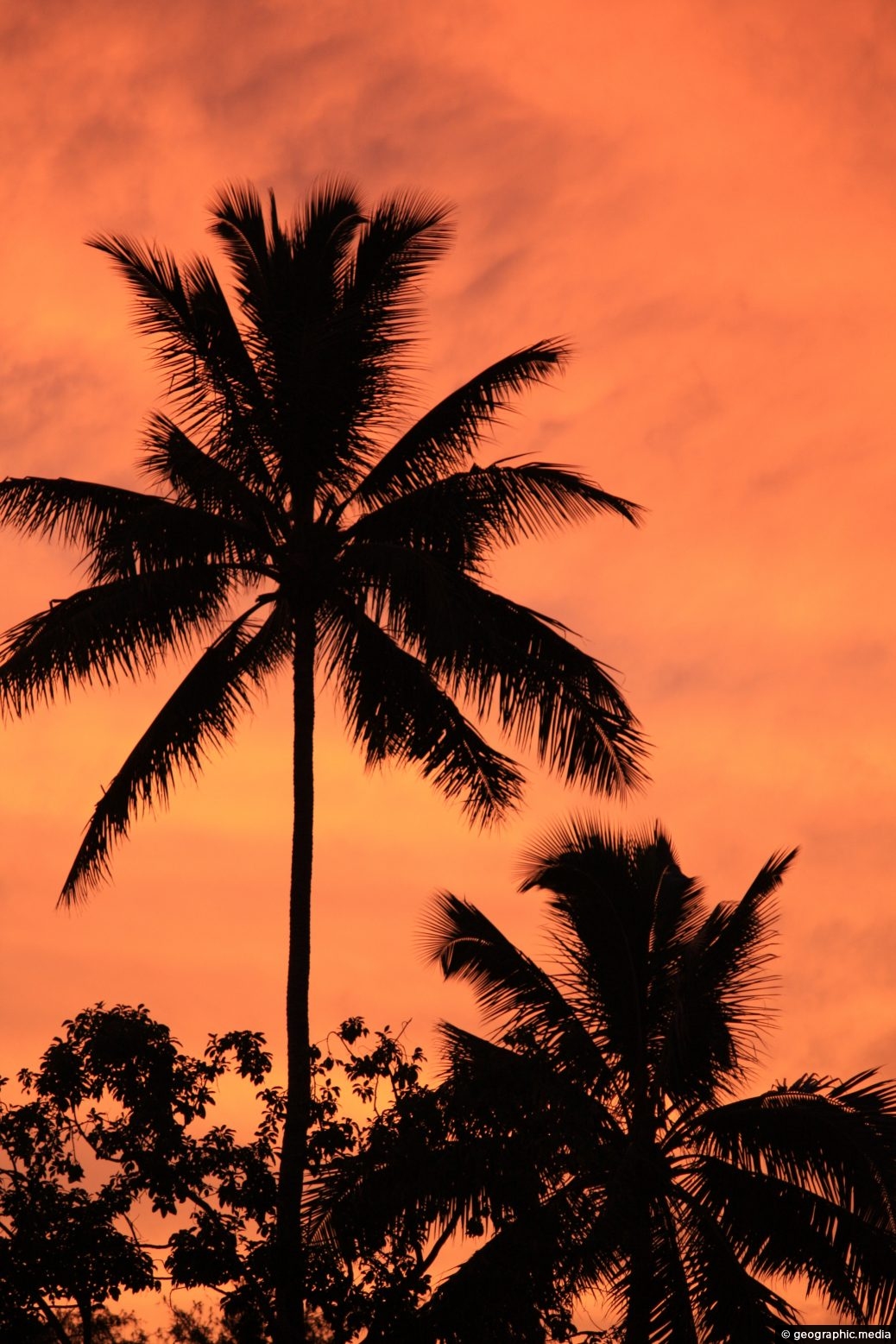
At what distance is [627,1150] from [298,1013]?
19.2ft

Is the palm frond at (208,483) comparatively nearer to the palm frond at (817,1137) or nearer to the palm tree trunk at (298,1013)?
the palm tree trunk at (298,1013)

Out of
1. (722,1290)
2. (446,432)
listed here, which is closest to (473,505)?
(446,432)

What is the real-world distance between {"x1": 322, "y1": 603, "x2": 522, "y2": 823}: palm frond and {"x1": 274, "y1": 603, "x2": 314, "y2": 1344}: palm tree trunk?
1.85 feet

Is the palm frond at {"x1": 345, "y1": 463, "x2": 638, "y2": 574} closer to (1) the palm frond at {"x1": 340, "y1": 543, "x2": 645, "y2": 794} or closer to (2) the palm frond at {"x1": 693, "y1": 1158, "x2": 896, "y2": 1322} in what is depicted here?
(1) the palm frond at {"x1": 340, "y1": 543, "x2": 645, "y2": 794}

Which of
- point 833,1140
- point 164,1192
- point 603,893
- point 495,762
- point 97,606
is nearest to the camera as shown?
point 164,1192

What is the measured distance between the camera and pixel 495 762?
54.6ft

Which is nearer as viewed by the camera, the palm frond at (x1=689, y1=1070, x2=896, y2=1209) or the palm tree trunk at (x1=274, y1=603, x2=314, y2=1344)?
the palm tree trunk at (x1=274, y1=603, x2=314, y2=1344)

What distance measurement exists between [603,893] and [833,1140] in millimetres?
4792

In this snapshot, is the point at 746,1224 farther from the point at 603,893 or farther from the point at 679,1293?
the point at 603,893

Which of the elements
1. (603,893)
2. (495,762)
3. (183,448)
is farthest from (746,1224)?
(183,448)

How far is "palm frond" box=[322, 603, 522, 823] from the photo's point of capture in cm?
1669

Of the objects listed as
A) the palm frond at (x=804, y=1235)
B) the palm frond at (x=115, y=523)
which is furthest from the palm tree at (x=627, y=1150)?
the palm frond at (x=115, y=523)

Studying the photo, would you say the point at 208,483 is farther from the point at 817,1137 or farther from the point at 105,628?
the point at 817,1137

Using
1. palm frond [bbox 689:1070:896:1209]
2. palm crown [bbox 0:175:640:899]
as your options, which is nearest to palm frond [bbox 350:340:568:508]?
palm crown [bbox 0:175:640:899]
